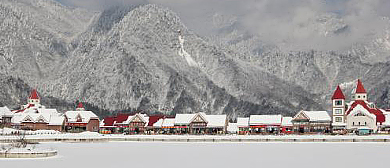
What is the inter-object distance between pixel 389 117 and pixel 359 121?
982cm

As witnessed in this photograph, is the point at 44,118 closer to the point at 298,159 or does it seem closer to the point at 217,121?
the point at 217,121

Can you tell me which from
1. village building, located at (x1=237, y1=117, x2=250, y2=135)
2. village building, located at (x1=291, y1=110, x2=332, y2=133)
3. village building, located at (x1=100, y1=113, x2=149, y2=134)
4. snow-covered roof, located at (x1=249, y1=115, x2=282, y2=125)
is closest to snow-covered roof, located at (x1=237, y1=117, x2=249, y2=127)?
village building, located at (x1=237, y1=117, x2=250, y2=135)

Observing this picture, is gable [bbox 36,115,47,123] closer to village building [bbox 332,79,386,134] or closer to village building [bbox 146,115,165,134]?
village building [bbox 146,115,165,134]

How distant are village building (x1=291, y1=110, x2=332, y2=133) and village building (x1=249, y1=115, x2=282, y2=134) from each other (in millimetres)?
5588

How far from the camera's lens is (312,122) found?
166625 millimetres

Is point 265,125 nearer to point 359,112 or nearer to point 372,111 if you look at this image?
point 359,112

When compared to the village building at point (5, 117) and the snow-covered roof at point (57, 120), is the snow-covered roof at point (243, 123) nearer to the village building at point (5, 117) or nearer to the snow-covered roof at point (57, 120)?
the snow-covered roof at point (57, 120)

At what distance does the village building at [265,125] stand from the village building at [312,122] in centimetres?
559

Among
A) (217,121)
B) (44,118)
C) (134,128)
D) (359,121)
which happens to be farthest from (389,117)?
(44,118)

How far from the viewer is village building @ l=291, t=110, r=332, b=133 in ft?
545

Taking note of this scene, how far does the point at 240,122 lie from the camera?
17862 centimetres

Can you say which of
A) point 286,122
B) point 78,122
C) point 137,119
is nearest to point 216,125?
point 286,122

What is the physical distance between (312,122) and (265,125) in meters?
15.2

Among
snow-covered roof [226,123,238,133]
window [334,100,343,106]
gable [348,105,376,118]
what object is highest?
window [334,100,343,106]
